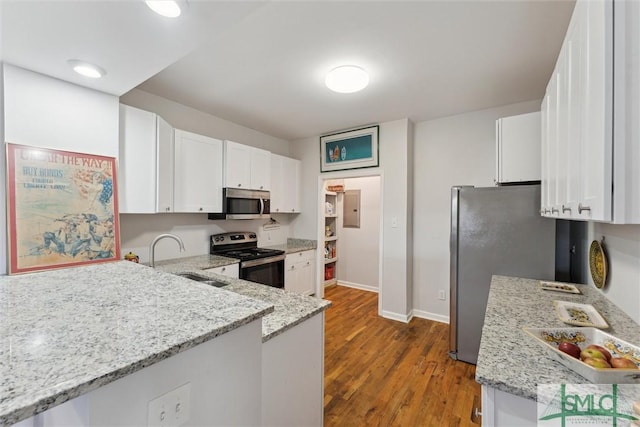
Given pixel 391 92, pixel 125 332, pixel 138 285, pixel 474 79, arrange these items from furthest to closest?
pixel 391 92, pixel 474 79, pixel 138 285, pixel 125 332

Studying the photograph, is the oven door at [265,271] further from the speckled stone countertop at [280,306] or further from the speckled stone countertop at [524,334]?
the speckled stone countertop at [524,334]

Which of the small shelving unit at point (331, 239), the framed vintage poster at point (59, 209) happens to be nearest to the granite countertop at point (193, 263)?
the framed vintage poster at point (59, 209)

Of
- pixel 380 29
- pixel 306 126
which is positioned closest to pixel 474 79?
pixel 380 29

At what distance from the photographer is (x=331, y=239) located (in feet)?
16.0

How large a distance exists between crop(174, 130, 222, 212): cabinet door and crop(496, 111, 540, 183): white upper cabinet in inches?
114

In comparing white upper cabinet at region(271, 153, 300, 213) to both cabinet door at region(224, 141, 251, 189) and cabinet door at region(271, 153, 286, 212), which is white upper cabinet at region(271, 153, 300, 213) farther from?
cabinet door at region(224, 141, 251, 189)

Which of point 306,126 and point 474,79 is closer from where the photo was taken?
point 474,79

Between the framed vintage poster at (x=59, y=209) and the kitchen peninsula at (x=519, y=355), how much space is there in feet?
8.41

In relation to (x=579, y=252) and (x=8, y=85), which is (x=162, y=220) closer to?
(x=8, y=85)

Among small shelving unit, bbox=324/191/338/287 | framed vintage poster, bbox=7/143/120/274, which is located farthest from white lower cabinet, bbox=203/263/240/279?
small shelving unit, bbox=324/191/338/287

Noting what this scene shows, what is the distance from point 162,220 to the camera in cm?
284

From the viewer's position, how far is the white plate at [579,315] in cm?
123

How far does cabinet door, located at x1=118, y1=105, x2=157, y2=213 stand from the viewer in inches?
87.6

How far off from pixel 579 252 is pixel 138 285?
3.08 meters
